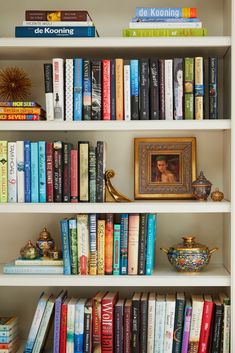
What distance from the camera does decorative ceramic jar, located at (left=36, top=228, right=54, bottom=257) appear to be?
231cm

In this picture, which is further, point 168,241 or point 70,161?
point 168,241

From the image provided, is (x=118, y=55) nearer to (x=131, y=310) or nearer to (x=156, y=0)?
(x=156, y=0)

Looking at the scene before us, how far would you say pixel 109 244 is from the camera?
2.19 metres

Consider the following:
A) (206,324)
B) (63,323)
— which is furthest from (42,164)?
(206,324)

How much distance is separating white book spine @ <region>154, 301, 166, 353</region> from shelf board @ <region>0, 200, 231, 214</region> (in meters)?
0.37

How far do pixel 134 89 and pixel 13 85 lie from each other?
53 centimetres

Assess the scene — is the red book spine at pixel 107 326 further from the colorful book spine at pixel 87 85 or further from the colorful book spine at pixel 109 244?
the colorful book spine at pixel 87 85

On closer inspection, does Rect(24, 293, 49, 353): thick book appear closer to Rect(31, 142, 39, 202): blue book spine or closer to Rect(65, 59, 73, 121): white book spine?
Rect(31, 142, 39, 202): blue book spine

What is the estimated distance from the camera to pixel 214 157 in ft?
7.88

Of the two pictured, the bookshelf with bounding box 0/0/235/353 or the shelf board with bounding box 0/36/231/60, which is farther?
the bookshelf with bounding box 0/0/235/353

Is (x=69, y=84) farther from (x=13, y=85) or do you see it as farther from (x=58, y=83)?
(x=13, y=85)

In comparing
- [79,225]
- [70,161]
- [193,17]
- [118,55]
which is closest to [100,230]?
[79,225]

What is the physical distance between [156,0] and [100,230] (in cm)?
103

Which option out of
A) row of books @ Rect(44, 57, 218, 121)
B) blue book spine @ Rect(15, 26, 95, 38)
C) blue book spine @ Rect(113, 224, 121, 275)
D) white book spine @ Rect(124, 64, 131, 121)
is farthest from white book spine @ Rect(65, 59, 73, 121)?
blue book spine @ Rect(113, 224, 121, 275)
